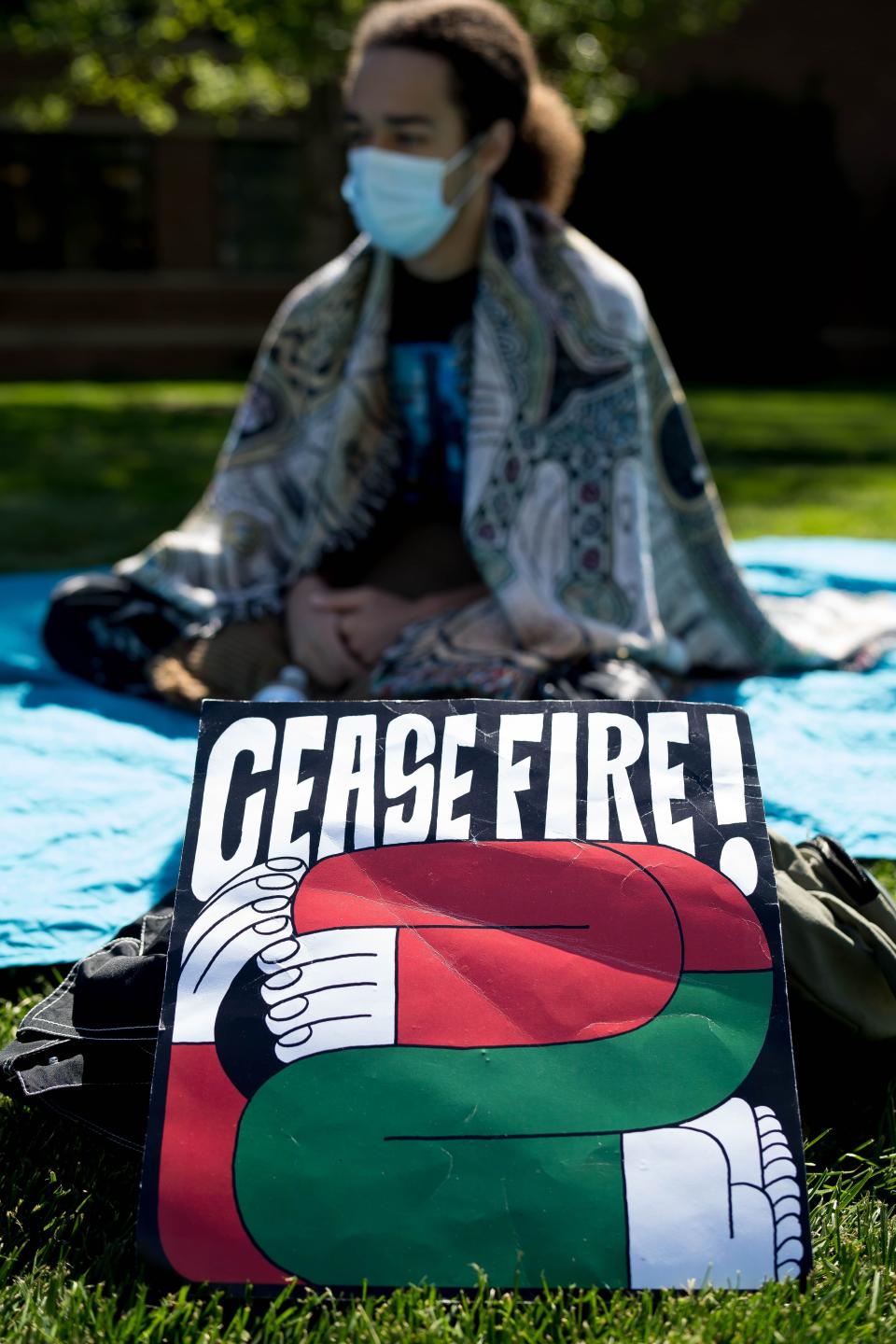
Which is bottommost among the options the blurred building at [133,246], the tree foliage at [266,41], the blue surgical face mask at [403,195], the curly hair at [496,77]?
the blurred building at [133,246]

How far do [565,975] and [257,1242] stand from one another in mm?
443

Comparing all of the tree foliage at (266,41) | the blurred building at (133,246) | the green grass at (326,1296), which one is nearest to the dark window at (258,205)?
the blurred building at (133,246)

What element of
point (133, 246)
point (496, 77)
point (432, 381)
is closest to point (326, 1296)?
point (432, 381)

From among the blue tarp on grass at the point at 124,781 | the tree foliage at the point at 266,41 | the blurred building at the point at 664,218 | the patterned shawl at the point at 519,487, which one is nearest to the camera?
the blue tarp on grass at the point at 124,781

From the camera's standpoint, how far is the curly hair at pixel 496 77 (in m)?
3.00

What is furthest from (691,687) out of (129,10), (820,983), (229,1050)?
(129,10)

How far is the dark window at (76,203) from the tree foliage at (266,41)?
375 centimetres

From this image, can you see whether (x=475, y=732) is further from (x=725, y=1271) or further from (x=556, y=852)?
(x=725, y=1271)

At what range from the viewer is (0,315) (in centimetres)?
1521

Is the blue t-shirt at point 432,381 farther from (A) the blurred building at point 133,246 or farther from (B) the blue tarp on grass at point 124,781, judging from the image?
(A) the blurred building at point 133,246

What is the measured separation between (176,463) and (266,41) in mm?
3677

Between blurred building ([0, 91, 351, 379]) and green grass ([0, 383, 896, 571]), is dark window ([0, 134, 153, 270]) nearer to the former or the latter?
blurred building ([0, 91, 351, 379])

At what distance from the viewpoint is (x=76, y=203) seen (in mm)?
15555

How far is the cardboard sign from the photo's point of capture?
142 cm
